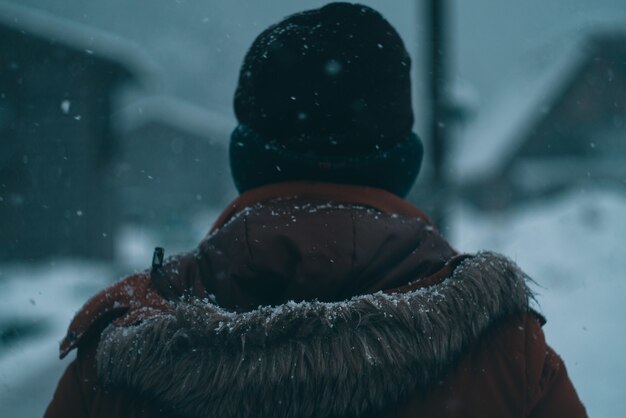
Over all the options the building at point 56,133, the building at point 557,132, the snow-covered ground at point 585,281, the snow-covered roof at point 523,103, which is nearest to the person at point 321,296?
the snow-covered ground at point 585,281

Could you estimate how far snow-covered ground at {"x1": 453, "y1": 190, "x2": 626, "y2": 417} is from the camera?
4820 mm

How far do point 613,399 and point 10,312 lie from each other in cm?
677

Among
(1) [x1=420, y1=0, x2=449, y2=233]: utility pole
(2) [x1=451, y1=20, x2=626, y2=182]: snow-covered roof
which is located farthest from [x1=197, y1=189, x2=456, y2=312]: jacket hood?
(2) [x1=451, y1=20, x2=626, y2=182]: snow-covered roof

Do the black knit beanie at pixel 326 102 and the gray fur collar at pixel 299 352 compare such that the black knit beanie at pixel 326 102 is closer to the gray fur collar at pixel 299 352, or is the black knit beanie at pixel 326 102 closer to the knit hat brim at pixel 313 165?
the knit hat brim at pixel 313 165

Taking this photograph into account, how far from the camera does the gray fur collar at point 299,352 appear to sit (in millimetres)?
966

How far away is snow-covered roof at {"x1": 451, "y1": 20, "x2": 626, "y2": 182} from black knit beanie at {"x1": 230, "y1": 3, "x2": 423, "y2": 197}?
59.1ft

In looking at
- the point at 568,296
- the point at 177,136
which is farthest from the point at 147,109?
the point at 568,296

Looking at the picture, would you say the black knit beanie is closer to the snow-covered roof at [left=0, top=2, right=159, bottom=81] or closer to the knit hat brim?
the knit hat brim

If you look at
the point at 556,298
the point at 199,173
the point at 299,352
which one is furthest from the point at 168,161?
the point at 299,352

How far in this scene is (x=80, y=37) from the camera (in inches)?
473

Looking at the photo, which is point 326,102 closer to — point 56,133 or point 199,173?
point 56,133

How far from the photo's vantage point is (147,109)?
2509 centimetres

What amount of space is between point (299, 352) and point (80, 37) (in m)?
12.6

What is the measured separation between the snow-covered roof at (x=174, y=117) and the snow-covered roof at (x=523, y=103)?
11.2 m
